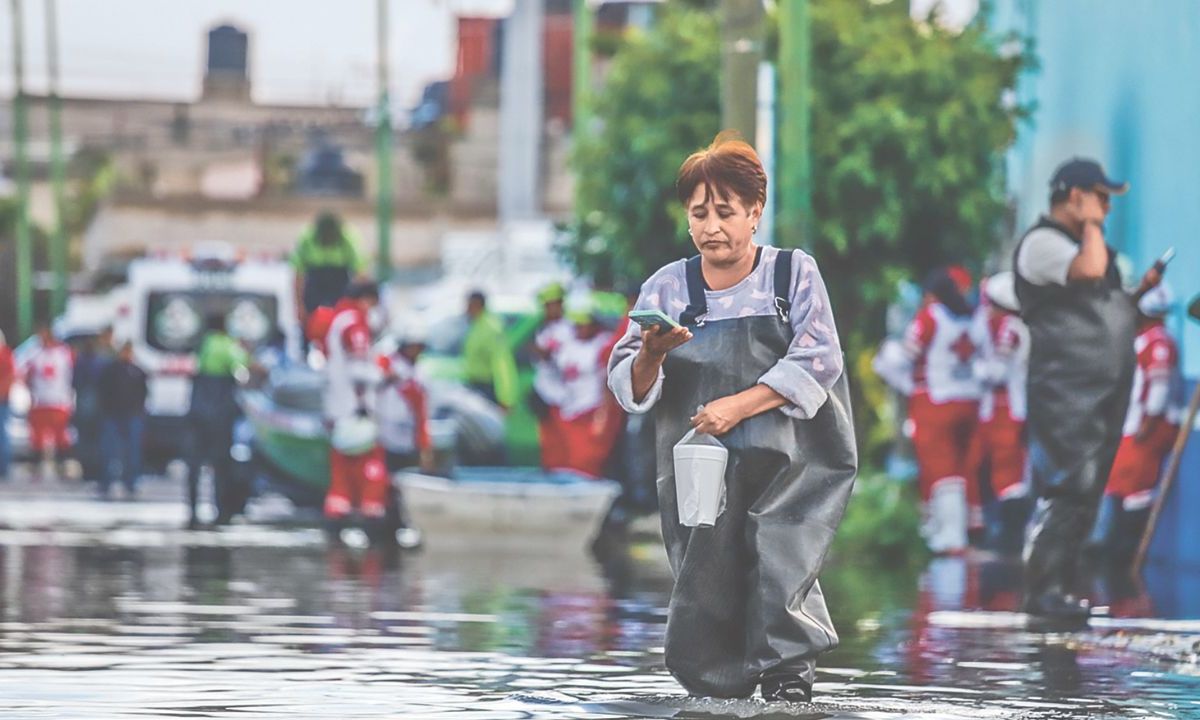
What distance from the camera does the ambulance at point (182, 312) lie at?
108 feet

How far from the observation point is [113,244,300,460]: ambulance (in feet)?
108

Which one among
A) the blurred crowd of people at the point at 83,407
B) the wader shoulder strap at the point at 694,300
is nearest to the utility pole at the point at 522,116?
the blurred crowd of people at the point at 83,407

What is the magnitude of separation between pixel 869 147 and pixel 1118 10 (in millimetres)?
2794

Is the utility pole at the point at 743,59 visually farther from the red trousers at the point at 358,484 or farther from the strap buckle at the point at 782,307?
the strap buckle at the point at 782,307

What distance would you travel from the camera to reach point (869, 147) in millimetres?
24469

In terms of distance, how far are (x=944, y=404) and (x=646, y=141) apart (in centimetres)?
549

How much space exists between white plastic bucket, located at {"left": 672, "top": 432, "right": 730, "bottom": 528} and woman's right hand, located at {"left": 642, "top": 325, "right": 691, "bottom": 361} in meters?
0.27

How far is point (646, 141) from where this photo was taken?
25250 mm

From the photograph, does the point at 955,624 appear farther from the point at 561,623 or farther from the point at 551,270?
the point at 551,270

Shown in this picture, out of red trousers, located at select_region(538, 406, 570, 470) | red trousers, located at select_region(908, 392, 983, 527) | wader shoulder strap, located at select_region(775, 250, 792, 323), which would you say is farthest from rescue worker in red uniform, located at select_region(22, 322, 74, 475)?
wader shoulder strap, located at select_region(775, 250, 792, 323)

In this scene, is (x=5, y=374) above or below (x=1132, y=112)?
below

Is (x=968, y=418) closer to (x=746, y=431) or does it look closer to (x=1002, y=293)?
(x=1002, y=293)

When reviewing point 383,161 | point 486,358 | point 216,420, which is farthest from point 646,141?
point 383,161

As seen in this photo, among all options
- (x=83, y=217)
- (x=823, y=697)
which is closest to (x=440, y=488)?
(x=823, y=697)
